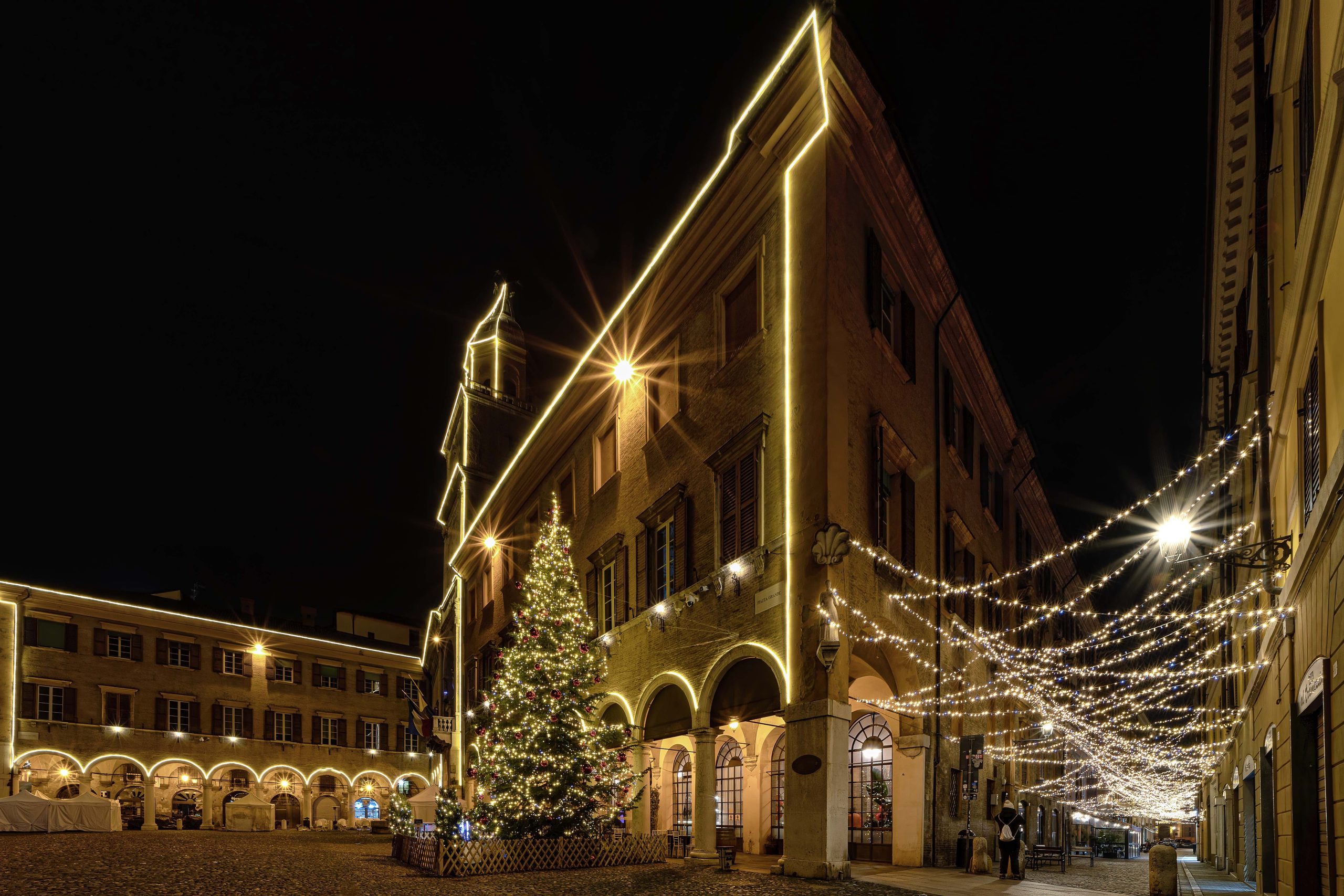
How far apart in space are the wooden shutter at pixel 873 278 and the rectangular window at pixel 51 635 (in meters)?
41.4

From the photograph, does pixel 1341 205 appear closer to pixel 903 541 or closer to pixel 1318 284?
pixel 1318 284

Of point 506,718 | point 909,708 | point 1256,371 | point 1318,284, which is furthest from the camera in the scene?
point 506,718

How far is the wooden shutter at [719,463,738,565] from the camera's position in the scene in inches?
762

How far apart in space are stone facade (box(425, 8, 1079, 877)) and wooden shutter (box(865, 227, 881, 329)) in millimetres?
134

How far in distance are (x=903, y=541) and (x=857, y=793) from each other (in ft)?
19.0

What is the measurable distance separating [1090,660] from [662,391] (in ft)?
117

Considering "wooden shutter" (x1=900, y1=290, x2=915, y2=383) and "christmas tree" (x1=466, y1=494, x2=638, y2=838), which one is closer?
"christmas tree" (x1=466, y1=494, x2=638, y2=838)

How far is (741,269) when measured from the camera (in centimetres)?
2016

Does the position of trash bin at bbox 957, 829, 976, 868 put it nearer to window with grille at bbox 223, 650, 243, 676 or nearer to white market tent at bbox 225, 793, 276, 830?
white market tent at bbox 225, 793, 276, 830

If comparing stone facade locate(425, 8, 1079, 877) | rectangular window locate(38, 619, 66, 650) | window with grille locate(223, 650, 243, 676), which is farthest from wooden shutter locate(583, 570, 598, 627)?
window with grille locate(223, 650, 243, 676)

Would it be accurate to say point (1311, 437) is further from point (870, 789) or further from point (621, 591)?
point (621, 591)

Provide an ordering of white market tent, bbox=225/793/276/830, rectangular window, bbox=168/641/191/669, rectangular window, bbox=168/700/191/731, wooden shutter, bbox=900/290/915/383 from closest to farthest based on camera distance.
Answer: wooden shutter, bbox=900/290/915/383, rectangular window, bbox=168/700/191/731, white market tent, bbox=225/793/276/830, rectangular window, bbox=168/641/191/669

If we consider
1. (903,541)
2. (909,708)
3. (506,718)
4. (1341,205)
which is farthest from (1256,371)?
(506,718)

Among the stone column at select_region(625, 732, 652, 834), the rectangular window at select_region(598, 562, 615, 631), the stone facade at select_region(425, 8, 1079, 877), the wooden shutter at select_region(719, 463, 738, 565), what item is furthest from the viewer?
the rectangular window at select_region(598, 562, 615, 631)
